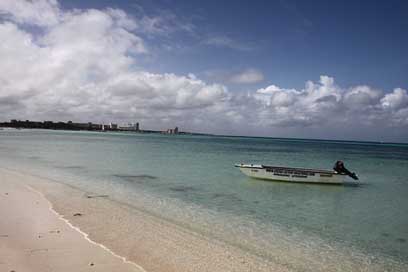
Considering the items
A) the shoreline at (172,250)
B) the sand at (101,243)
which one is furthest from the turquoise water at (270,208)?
the sand at (101,243)

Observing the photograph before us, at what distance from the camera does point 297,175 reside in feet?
70.8

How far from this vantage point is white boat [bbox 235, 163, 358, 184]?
21438mm

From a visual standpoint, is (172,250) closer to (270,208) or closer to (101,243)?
(101,243)

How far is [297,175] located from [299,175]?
0.13 m

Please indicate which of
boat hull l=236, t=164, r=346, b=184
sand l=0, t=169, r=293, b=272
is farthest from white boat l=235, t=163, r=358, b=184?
sand l=0, t=169, r=293, b=272

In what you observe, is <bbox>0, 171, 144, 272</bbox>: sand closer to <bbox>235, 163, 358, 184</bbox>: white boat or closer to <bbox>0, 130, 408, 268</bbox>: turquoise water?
<bbox>0, 130, 408, 268</bbox>: turquoise water

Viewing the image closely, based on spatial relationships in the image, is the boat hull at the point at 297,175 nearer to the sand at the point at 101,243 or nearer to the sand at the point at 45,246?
the sand at the point at 101,243

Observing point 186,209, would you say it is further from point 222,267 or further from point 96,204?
point 222,267

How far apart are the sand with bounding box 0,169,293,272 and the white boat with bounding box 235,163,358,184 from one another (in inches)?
483

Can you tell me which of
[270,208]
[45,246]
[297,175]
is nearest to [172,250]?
[45,246]

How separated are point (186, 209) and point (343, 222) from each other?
5880mm

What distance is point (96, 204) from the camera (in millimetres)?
11852

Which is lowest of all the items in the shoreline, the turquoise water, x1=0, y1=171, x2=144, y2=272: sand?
the turquoise water

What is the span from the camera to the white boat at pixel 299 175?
70.3ft
